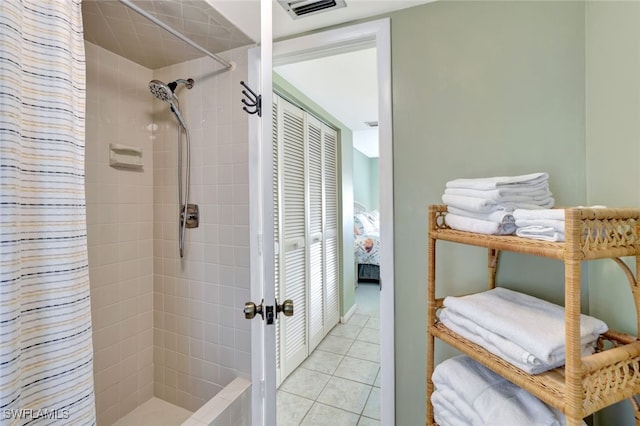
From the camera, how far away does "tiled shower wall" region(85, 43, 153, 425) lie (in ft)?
4.62

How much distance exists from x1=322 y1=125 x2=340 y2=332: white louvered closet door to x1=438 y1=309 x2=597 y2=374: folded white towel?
5.86ft

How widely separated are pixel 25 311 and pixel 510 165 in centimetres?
169

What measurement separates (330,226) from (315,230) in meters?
0.38

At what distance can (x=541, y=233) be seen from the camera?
680mm

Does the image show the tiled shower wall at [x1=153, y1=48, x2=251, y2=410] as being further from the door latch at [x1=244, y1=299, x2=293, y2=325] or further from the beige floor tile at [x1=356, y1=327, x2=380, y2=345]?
the beige floor tile at [x1=356, y1=327, x2=380, y2=345]

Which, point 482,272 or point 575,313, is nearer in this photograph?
point 575,313

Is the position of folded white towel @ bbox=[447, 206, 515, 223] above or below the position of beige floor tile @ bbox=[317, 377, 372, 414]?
above

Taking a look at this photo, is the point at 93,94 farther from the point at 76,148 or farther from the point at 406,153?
the point at 406,153

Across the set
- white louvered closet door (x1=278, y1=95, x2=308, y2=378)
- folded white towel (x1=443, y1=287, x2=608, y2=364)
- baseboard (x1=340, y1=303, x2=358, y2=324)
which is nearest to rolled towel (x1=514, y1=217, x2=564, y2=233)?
folded white towel (x1=443, y1=287, x2=608, y2=364)

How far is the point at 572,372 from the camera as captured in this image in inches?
22.3

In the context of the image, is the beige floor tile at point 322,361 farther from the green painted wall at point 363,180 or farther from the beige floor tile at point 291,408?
the green painted wall at point 363,180

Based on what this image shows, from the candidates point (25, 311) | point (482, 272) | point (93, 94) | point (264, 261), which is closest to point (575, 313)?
point (482, 272)

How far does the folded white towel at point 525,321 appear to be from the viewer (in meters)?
0.64

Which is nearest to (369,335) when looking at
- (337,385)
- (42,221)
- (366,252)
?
(337,385)
